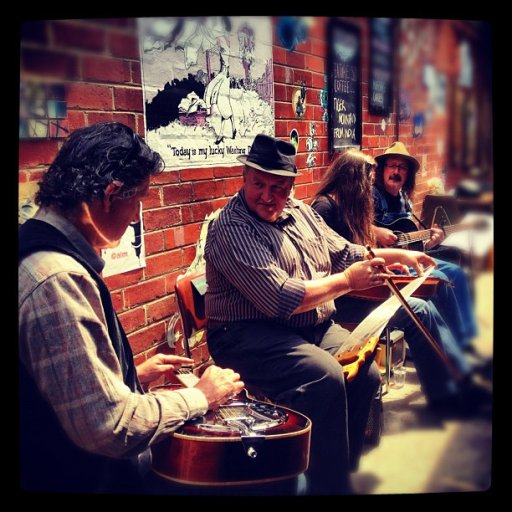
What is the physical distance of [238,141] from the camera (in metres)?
1.95

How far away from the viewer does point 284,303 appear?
6.56 feet

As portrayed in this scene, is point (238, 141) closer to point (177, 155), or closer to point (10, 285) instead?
point (177, 155)

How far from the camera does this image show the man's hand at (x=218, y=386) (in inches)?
67.4

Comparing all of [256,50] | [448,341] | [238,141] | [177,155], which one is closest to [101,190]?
[177,155]

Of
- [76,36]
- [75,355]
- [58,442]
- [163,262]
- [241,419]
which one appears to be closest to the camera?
[75,355]

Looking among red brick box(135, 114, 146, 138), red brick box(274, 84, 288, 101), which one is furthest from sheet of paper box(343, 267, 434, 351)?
red brick box(135, 114, 146, 138)

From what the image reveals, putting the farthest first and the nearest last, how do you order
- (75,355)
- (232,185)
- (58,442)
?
1. (232,185)
2. (58,442)
3. (75,355)

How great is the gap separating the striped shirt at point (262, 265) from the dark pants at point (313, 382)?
67mm

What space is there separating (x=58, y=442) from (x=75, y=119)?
0.86 meters

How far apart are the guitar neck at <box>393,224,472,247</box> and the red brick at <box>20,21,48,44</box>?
A: 1.31 meters

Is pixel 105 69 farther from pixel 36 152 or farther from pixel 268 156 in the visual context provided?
pixel 268 156

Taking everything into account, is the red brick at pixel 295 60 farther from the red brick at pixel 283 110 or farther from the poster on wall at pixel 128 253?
the poster on wall at pixel 128 253

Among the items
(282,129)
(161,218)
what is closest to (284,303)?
(161,218)

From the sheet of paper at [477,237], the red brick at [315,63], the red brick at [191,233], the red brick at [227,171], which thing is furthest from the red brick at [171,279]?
the sheet of paper at [477,237]
